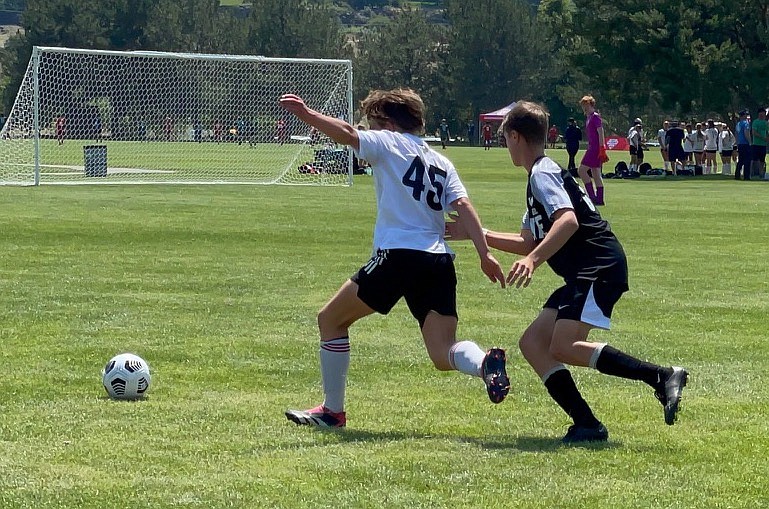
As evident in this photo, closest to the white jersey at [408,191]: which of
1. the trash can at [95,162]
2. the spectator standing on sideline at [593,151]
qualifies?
the spectator standing on sideline at [593,151]

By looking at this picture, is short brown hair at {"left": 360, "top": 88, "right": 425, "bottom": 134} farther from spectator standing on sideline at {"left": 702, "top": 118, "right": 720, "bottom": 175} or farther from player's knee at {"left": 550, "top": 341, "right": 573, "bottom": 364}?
spectator standing on sideline at {"left": 702, "top": 118, "right": 720, "bottom": 175}

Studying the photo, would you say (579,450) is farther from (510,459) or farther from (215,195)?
(215,195)

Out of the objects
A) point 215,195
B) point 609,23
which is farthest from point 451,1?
point 215,195

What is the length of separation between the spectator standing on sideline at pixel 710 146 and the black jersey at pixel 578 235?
37.0 m

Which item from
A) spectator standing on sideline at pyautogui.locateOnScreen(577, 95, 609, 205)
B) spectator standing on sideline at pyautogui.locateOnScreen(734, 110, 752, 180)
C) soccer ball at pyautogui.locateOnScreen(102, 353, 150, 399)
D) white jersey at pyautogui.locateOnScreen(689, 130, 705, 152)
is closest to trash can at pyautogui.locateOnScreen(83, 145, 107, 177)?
spectator standing on sideline at pyautogui.locateOnScreen(577, 95, 609, 205)

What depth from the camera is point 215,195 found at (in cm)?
2892

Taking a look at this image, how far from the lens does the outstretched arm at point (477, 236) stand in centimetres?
666

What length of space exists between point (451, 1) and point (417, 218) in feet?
393

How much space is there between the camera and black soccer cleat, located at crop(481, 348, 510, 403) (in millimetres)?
6457

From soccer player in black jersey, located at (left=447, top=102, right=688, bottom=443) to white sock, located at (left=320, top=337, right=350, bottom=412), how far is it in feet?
3.13

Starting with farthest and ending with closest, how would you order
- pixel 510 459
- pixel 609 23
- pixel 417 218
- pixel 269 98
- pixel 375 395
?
pixel 609 23, pixel 269 98, pixel 375 395, pixel 417 218, pixel 510 459

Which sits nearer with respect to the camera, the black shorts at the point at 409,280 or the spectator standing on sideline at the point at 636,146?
the black shorts at the point at 409,280

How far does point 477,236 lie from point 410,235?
33 centimetres

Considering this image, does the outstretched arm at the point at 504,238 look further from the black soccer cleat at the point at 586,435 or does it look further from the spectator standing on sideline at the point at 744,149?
the spectator standing on sideline at the point at 744,149
